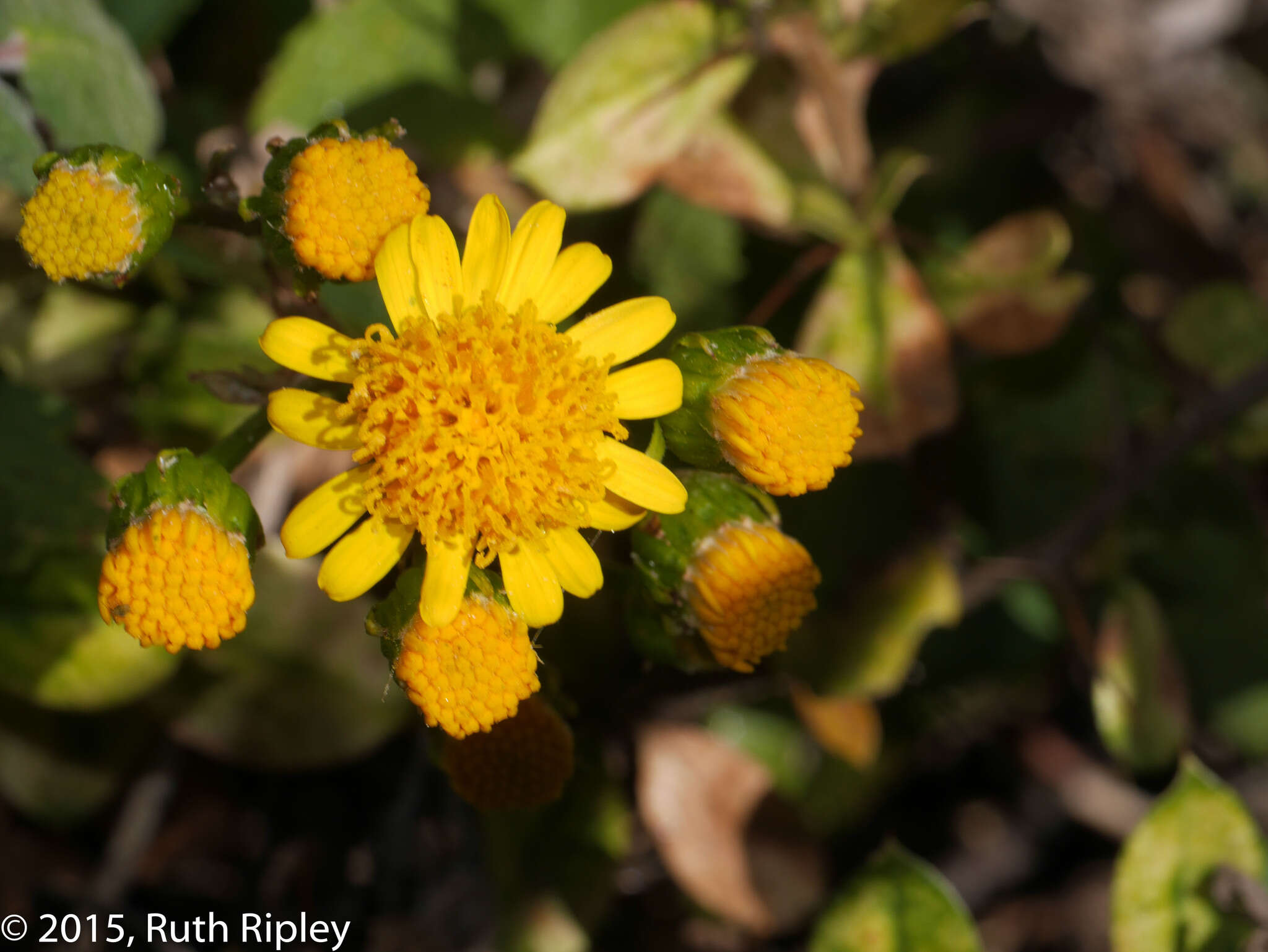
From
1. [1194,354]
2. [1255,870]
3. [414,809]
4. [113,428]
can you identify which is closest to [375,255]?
[113,428]

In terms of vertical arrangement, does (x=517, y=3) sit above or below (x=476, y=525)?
above

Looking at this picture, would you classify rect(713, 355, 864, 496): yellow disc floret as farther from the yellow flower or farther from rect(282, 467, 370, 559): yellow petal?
rect(282, 467, 370, 559): yellow petal

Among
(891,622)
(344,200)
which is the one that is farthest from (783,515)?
(344,200)

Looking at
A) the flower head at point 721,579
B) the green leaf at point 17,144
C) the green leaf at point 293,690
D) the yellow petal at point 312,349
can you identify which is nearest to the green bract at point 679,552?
the flower head at point 721,579

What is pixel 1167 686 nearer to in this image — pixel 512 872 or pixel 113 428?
pixel 512 872

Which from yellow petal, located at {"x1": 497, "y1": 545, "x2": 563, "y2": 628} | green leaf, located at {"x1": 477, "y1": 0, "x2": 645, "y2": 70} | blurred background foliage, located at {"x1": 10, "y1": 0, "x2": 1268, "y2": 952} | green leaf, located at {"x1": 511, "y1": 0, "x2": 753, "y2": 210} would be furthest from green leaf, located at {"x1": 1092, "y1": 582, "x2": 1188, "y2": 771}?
green leaf, located at {"x1": 477, "y1": 0, "x2": 645, "y2": 70}

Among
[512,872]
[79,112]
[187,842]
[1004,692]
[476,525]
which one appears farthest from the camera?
[1004,692]

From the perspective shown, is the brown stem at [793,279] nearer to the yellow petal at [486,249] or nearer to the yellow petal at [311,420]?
the yellow petal at [486,249]
